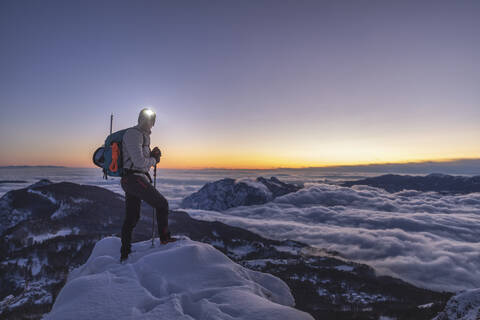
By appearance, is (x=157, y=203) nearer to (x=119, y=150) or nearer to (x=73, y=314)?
(x=119, y=150)

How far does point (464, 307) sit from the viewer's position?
5.20 metres

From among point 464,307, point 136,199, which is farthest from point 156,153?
point 464,307

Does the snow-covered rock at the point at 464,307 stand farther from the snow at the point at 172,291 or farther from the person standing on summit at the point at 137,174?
the person standing on summit at the point at 137,174

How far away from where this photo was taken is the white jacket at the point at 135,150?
19.4ft

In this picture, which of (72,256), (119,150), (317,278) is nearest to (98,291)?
(119,150)

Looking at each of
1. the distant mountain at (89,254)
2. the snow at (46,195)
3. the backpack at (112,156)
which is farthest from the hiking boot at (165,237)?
the snow at (46,195)

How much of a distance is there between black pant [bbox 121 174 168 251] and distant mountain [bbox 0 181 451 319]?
33945 millimetres

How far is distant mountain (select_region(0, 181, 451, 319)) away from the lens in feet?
231

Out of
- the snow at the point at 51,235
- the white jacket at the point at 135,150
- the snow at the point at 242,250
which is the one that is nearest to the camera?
the white jacket at the point at 135,150

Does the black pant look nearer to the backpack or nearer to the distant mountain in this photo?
the backpack

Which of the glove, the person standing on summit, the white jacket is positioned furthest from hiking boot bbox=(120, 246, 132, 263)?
the glove

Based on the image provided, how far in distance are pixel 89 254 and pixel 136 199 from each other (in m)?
130

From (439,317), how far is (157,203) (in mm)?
8039

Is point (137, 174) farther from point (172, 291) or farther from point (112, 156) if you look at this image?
point (172, 291)
